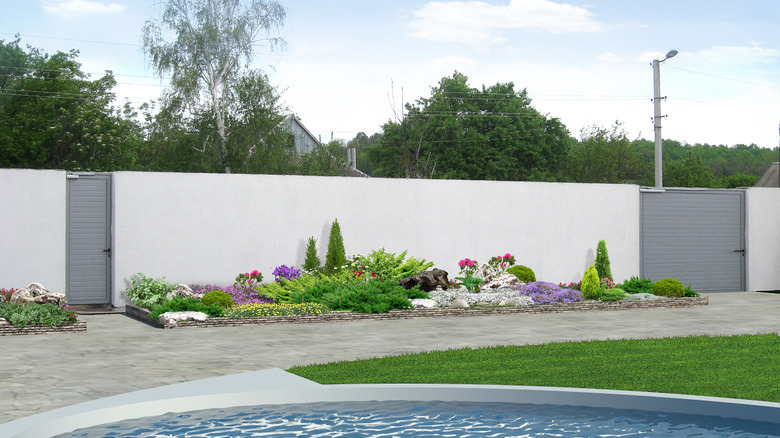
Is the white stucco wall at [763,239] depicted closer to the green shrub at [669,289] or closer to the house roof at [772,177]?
the green shrub at [669,289]

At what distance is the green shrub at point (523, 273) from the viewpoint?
60.6 feet

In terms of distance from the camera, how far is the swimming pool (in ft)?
22.7

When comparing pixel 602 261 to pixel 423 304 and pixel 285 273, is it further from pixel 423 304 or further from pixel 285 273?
pixel 285 273

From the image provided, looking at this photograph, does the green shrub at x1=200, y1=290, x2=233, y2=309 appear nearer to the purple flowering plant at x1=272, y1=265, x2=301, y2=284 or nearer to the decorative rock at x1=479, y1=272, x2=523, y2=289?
the purple flowering plant at x1=272, y1=265, x2=301, y2=284

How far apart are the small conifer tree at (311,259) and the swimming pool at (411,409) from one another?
9315mm

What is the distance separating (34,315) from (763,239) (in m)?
17.6

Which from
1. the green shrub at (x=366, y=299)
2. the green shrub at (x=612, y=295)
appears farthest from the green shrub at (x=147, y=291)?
the green shrub at (x=612, y=295)

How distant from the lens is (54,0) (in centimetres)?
3819

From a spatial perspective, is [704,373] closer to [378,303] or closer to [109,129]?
[378,303]

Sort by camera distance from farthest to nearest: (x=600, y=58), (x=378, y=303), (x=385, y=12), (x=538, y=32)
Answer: (x=600, y=58), (x=538, y=32), (x=385, y=12), (x=378, y=303)

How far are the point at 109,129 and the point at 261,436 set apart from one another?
137 ft

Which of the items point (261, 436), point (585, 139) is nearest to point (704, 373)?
point (261, 436)

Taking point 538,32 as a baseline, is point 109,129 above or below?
below

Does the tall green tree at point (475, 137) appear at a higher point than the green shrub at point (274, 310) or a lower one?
higher
